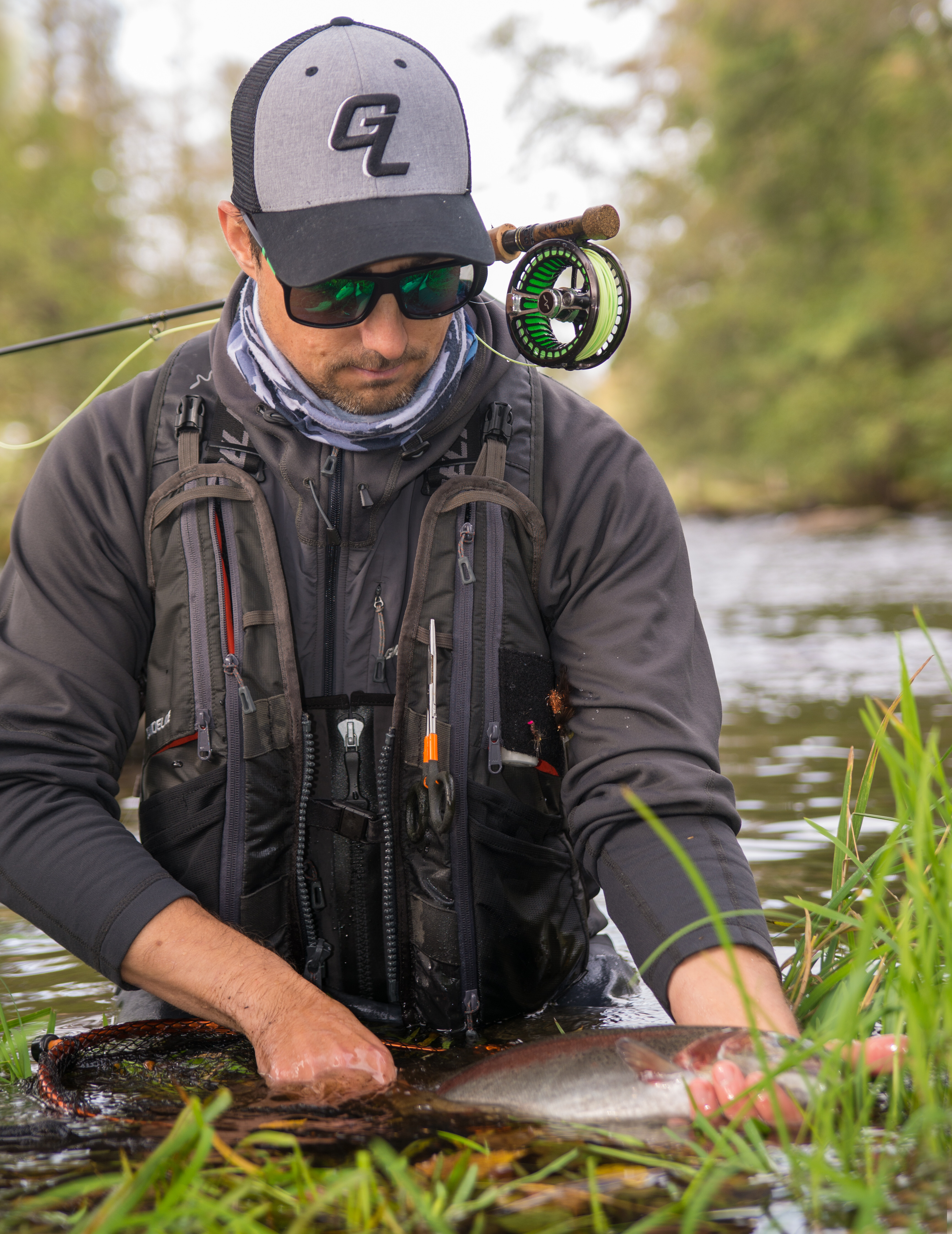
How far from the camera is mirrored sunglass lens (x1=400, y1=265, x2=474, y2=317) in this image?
99.6 inches

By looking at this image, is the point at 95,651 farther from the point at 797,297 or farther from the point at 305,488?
the point at 797,297

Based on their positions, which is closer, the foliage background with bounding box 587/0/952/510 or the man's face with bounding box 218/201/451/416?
the man's face with bounding box 218/201/451/416

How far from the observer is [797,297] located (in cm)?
2886

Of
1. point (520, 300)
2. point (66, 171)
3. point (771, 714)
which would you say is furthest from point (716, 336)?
point (520, 300)

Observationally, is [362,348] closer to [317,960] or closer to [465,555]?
[465,555]

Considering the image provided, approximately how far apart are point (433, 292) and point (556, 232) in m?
0.30

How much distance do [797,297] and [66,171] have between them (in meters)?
15.9

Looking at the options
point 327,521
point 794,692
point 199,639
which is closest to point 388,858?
point 199,639

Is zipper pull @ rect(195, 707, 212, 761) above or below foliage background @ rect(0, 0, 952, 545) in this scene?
below

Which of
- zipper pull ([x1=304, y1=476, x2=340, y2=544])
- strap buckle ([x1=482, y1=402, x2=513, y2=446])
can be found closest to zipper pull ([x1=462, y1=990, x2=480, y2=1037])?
zipper pull ([x1=304, y1=476, x2=340, y2=544])

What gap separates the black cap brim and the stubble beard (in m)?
0.19

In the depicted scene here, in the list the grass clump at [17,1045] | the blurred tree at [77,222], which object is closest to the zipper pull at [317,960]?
the grass clump at [17,1045]

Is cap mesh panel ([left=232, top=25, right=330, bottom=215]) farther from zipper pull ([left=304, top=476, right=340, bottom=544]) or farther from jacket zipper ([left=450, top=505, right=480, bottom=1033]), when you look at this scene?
jacket zipper ([left=450, top=505, right=480, bottom=1033])

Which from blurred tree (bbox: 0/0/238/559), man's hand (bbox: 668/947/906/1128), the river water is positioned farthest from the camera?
blurred tree (bbox: 0/0/238/559)
